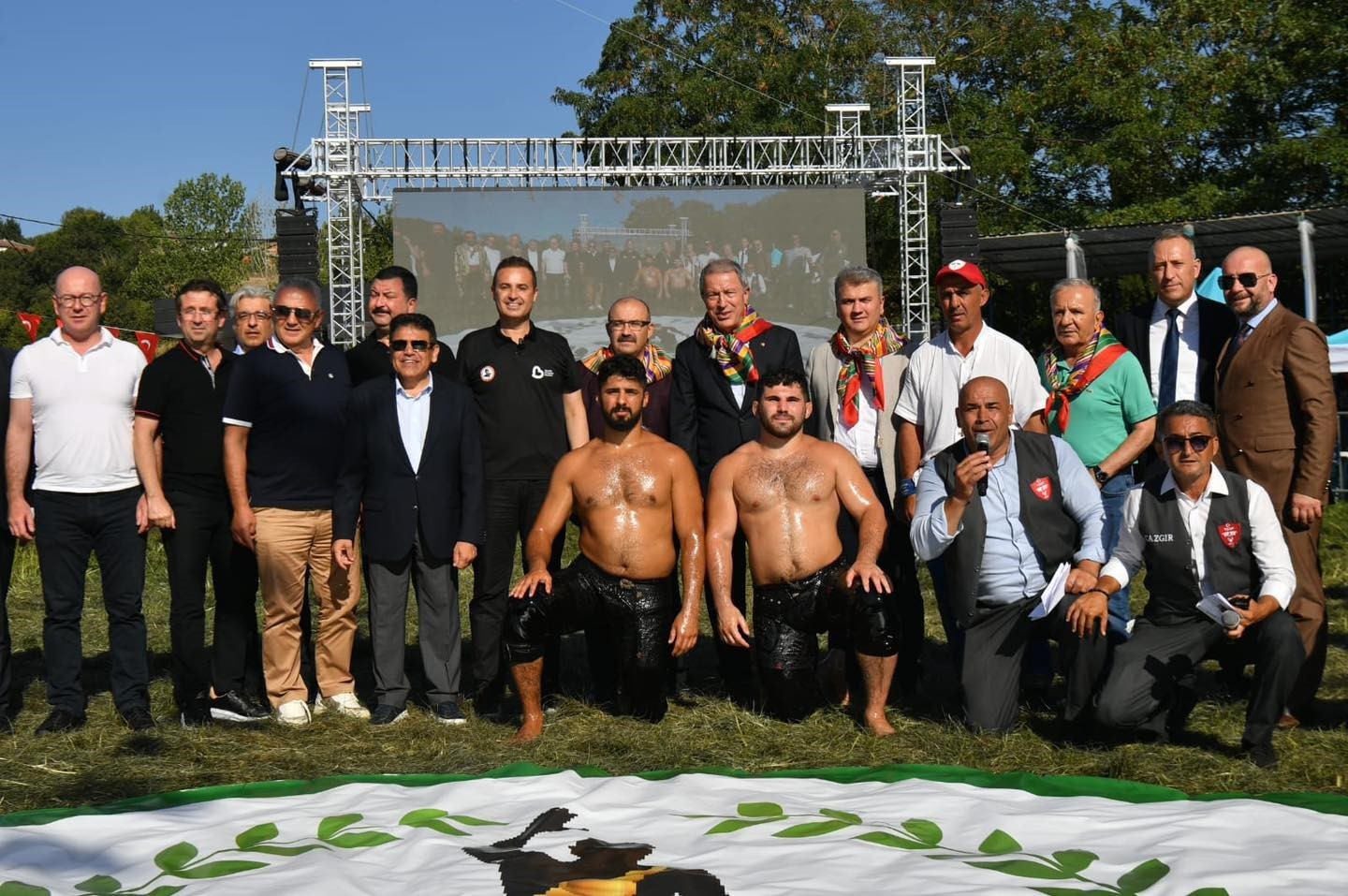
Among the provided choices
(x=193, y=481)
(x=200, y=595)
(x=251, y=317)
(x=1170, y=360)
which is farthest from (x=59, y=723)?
(x=1170, y=360)

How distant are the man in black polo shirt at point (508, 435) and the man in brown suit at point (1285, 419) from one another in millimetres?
2786

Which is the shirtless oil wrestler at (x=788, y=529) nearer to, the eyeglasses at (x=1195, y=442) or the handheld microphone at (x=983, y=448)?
the handheld microphone at (x=983, y=448)

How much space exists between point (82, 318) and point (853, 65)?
100ft

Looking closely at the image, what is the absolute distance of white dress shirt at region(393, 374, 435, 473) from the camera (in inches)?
220

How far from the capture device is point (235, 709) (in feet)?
18.7

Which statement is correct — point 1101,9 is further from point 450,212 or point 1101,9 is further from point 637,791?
point 637,791

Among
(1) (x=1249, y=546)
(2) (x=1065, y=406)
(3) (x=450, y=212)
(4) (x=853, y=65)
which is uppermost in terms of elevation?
(4) (x=853, y=65)

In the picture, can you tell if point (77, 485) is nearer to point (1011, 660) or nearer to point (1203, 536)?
point (1011, 660)

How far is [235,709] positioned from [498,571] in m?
1.25

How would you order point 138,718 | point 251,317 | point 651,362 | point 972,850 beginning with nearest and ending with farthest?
point 972,850
point 138,718
point 251,317
point 651,362

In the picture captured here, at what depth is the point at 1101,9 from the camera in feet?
100

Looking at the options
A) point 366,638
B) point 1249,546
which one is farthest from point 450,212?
point 1249,546

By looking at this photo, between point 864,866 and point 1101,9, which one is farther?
point 1101,9

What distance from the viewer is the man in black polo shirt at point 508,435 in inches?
230
